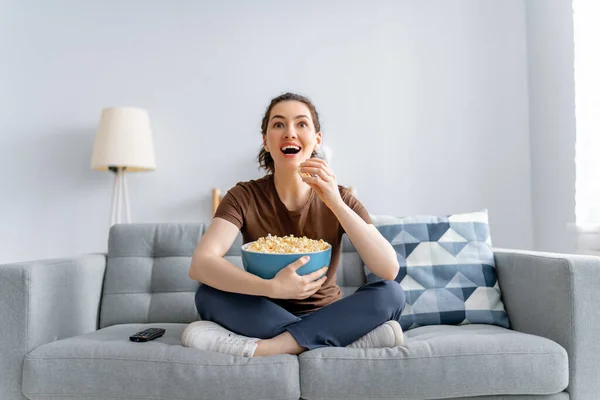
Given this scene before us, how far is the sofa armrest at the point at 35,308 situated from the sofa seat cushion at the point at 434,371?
2.71 ft

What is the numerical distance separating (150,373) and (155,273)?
639 millimetres

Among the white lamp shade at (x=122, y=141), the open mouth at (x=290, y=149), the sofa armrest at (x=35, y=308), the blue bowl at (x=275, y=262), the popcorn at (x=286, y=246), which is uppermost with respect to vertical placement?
the white lamp shade at (x=122, y=141)

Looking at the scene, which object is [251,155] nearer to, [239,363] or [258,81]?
[258,81]

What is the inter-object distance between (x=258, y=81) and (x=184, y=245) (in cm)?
135

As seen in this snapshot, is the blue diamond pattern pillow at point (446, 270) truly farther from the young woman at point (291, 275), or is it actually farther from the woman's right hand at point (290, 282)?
the woman's right hand at point (290, 282)

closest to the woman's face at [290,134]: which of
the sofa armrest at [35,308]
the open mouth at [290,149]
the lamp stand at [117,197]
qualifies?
the open mouth at [290,149]

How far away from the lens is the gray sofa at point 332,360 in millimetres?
1259

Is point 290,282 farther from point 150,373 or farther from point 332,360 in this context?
point 150,373

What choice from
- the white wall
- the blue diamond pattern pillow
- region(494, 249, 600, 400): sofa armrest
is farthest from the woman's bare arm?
the white wall

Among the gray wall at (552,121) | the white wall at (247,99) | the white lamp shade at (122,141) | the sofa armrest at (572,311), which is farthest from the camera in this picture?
the white wall at (247,99)

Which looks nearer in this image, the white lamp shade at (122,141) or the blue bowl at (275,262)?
the blue bowl at (275,262)

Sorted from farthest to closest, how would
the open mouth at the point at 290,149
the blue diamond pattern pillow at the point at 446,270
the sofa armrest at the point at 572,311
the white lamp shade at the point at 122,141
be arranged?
the white lamp shade at the point at 122,141 < the blue diamond pattern pillow at the point at 446,270 < the open mouth at the point at 290,149 < the sofa armrest at the point at 572,311

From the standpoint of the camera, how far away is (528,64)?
2867mm

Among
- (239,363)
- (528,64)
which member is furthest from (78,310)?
(528,64)
